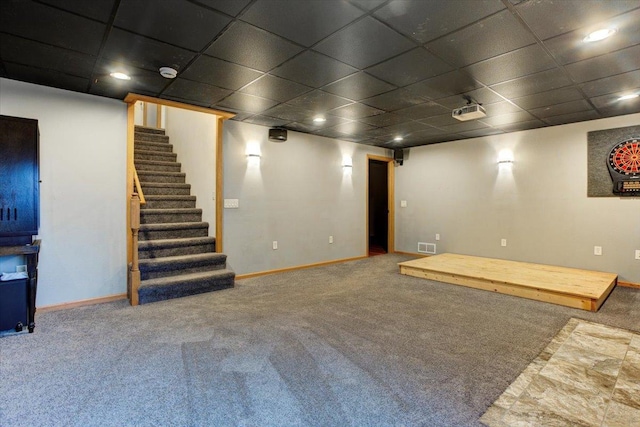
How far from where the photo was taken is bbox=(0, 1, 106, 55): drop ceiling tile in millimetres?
2061

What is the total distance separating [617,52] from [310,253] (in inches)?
181

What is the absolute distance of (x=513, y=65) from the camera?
289 cm

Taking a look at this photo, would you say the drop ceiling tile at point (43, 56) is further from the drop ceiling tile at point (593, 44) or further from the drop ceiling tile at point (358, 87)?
the drop ceiling tile at point (593, 44)

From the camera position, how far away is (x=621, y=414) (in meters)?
1.80

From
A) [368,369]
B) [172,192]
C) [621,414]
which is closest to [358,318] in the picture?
[368,369]

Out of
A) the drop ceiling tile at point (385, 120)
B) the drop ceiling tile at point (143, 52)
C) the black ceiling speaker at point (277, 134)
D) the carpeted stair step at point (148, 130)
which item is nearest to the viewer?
the drop ceiling tile at point (143, 52)

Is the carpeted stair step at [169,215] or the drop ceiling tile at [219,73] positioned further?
the carpeted stair step at [169,215]

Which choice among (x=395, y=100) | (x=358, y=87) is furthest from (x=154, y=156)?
(x=395, y=100)

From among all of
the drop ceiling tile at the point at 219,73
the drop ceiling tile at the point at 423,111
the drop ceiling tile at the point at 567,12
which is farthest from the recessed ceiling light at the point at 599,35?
the drop ceiling tile at the point at 219,73

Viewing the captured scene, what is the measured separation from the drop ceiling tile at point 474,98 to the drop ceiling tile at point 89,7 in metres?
3.30

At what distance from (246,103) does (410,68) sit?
206 cm

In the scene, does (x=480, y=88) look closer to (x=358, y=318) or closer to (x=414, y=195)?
(x=358, y=318)

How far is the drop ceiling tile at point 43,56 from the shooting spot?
2.50 m

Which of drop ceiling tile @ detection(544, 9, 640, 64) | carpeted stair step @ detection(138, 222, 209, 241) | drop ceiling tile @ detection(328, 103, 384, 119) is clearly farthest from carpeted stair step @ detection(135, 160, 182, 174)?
drop ceiling tile @ detection(544, 9, 640, 64)
